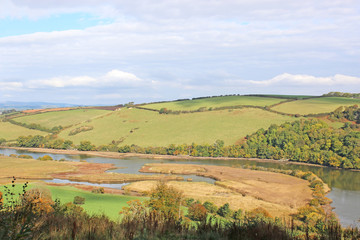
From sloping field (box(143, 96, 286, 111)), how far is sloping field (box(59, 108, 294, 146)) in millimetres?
8794

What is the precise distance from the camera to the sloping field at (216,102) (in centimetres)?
16300

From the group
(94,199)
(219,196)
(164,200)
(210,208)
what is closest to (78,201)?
(94,199)

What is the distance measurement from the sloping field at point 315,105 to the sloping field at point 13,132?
369ft

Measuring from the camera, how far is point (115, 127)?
159 m

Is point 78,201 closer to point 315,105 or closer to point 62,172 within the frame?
point 62,172

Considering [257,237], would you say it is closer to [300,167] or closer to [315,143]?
[300,167]

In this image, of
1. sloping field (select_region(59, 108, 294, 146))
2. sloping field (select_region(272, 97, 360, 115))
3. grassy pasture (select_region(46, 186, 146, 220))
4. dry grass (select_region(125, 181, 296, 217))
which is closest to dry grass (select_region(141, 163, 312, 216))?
dry grass (select_region(125, 181, 296, 217))

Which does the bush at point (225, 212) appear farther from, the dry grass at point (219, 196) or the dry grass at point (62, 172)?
the dry grass at point (62, 172)

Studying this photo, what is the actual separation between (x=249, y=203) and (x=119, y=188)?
26.6m

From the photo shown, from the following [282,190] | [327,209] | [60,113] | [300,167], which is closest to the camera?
[327,209]

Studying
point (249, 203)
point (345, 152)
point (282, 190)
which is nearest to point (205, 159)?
point (345, 152)

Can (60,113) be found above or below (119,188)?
above

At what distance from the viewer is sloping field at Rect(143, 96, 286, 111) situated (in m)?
163

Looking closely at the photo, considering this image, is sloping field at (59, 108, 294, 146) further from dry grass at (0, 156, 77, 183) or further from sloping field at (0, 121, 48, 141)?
dry grass at (0, 156, 77, 183)
